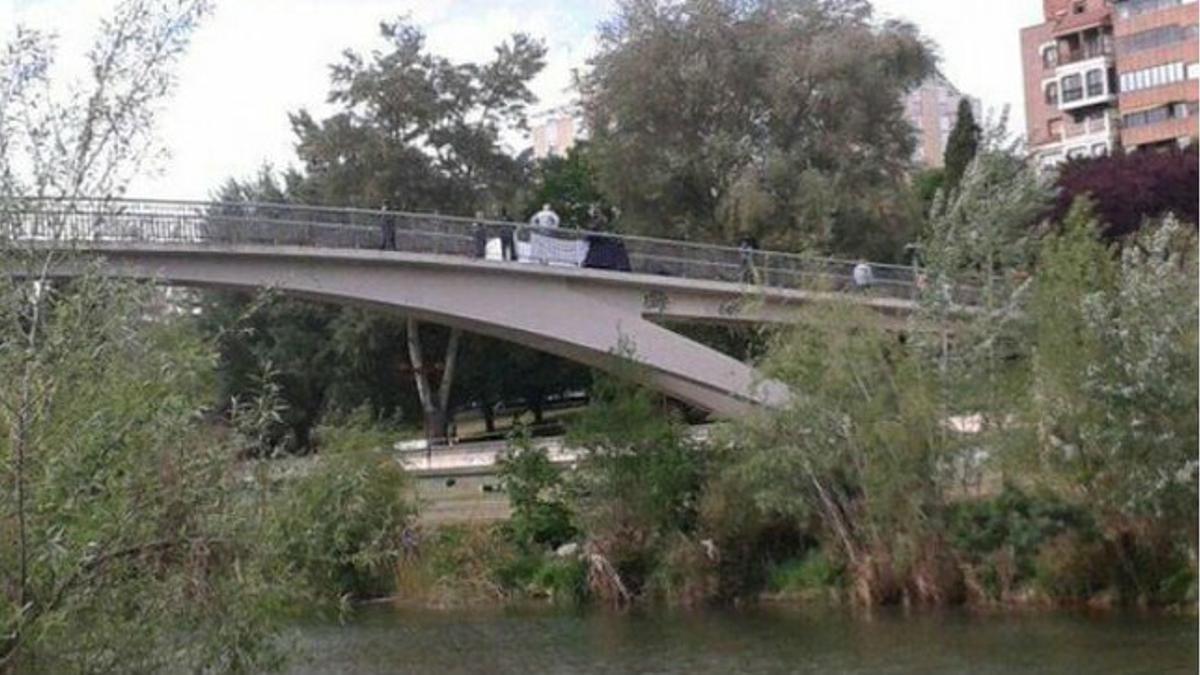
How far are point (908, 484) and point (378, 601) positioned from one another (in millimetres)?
11657

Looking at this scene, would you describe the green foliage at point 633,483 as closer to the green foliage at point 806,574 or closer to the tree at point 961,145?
the green foliage at point 806,574

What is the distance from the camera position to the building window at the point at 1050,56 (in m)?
90.6

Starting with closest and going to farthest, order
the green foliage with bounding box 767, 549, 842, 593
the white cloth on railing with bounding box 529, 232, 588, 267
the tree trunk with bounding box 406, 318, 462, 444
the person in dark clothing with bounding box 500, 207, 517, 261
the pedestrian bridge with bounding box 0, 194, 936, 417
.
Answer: the green foliage with bounding box 767, 549, 842, 593, the pedestrian bridge with bounding box 0, 194, 936, 417, the person in dark clothing with bounding box 500, 207, 517, 261, the white cloth on railing with bounding box 529, 232, 588, 267, the tree trunk with bounding box 406, 318, 462, 444

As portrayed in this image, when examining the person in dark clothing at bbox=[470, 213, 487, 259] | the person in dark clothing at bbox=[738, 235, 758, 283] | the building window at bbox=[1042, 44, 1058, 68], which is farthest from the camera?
the building window at bbox=[1042, 44, 1058, 68]

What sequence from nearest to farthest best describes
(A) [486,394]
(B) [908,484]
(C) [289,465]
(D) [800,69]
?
(C) [289,465], (B) [908,484], (D) [800,69], (A) [486,394]

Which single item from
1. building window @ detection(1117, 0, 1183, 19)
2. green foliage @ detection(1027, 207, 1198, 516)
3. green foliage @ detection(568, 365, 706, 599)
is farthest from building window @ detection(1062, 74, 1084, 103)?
green foliage @ detection(1027, 207, 1198, 516)

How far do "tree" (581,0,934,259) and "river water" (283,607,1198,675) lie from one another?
1842 cm

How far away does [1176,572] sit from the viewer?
26047mm

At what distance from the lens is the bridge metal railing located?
1371 inches

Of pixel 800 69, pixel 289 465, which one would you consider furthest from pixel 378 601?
pixel 289 465

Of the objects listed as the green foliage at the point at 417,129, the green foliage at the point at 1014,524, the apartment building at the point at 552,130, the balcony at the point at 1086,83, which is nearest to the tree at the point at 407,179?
the green foliage at the point at 417,129

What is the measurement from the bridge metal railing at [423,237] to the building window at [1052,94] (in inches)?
2050

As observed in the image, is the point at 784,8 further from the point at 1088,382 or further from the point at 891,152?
the point at 1088,382

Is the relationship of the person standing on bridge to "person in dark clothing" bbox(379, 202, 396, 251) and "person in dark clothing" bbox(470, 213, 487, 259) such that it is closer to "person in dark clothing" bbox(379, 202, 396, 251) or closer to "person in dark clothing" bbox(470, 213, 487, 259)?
"person in dark clothing" bbox(470, 213, 487, 259)
